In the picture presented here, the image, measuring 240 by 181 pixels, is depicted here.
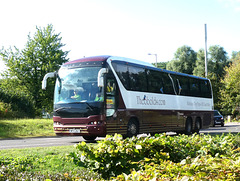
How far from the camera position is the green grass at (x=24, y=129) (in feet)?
71.2

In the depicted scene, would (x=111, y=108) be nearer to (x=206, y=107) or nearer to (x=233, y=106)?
(x=206, y=107)

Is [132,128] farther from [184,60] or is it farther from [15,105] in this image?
[184,60]

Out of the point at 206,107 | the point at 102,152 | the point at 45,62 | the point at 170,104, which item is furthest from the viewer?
the point at 45,62

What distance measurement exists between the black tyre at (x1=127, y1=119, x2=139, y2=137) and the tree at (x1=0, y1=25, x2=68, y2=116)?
86.3ft

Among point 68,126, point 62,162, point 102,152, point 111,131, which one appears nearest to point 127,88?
point 111,131

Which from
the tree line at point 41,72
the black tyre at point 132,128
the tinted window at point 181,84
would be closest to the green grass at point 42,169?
the black tyre at point 132,128

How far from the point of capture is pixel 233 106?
4400cm

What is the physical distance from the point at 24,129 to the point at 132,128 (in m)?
10.4

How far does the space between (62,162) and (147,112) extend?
10.9 m

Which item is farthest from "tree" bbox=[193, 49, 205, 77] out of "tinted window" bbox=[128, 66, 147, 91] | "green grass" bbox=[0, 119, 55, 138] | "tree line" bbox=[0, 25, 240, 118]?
"tinted window" bbox=[128, 66, 147, 91]

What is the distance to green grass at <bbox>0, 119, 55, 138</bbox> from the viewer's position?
71.2 feet

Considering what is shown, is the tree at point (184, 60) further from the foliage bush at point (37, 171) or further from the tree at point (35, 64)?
the foliage bush at point (37, 171)

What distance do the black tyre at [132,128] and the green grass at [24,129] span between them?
361 inches

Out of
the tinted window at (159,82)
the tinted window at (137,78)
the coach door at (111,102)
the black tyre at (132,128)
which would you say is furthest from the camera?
the tinted window at (159,82)
